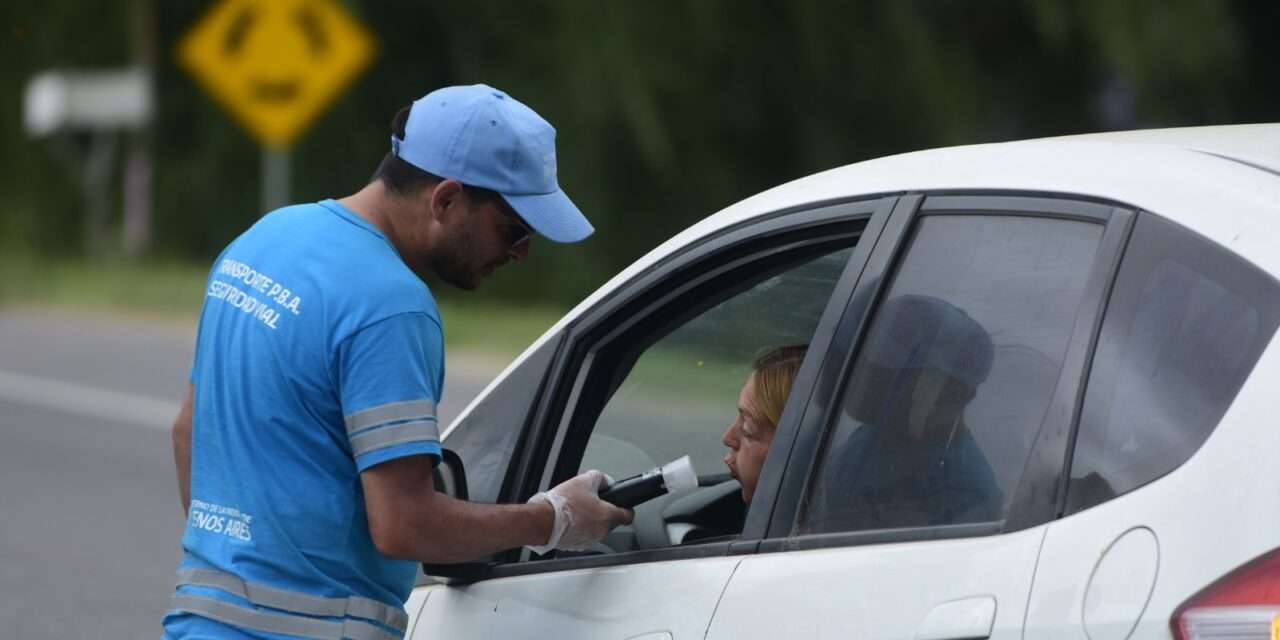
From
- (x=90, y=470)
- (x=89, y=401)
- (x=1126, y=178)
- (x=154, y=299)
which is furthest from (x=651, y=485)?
(x=154, y=299)

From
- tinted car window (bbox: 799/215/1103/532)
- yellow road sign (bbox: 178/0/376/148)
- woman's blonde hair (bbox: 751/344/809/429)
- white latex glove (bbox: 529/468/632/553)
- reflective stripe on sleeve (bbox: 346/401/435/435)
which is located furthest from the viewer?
yellow road sign (bbox: 178/0/376/148)

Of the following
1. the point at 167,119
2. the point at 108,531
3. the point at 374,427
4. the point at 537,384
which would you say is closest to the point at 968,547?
the point at 374,427

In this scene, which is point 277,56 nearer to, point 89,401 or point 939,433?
point 89,401

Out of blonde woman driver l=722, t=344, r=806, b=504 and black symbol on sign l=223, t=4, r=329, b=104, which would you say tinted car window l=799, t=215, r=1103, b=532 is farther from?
black symbol on sign l=223, t=4, r=329, b=104

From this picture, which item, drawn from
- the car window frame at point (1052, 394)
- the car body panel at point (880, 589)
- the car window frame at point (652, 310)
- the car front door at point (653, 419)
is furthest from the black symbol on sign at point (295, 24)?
the car body panel at point (880, 589)

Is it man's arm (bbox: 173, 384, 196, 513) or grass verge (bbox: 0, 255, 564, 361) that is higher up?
grass verge (bbox: 0, 255, 564, 361)

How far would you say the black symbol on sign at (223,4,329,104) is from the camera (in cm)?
1705

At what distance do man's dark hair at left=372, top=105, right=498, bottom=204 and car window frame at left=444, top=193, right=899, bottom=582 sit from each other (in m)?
0.36

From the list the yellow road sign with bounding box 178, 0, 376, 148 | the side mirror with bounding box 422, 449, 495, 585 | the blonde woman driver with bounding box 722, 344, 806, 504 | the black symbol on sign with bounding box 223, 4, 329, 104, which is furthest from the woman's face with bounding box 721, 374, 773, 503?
the black symbol on sign with bounding box 223, 4, 329, 104

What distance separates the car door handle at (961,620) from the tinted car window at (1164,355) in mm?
156

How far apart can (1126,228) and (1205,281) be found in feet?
0.52

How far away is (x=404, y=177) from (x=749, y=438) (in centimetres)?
75

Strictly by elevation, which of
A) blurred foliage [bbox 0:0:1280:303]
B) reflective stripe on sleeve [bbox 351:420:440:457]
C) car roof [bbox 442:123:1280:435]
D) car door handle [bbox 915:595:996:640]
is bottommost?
car door handle [bbox 915:595:996:640]

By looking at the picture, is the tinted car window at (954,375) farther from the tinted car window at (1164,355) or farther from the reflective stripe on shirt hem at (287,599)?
the reflective stripe on shirt hem at (287,599)
